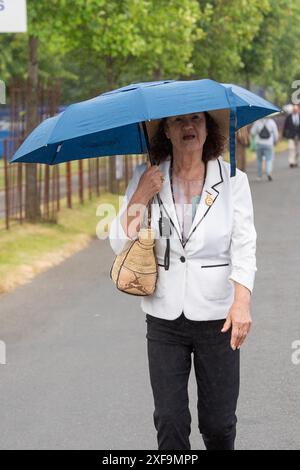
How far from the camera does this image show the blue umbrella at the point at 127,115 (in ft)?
14.5

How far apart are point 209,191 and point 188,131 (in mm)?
274

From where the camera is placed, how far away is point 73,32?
709 inches

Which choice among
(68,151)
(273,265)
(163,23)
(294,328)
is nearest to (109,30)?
(163,23)

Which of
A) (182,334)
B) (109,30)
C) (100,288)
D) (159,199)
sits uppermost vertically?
(109,30)

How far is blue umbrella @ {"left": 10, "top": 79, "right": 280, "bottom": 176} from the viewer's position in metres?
4.42

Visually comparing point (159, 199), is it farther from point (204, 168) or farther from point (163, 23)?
point (163, 23)

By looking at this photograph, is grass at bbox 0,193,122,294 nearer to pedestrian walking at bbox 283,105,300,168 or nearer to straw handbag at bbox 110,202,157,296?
straw handbag at bbox 110,202,157,296

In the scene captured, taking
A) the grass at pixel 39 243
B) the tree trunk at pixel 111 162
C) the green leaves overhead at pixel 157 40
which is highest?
the green leaves overhead at pixel 157 40

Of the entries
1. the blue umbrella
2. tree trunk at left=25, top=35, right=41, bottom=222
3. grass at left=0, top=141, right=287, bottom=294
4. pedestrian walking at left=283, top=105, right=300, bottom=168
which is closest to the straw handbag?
the blue umbrella

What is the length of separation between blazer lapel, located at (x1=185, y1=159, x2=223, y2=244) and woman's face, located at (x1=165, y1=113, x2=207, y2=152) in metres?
0.11

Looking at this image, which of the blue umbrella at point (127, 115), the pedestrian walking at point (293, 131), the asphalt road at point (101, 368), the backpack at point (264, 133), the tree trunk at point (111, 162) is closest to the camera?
the blue umbrella at point (127, 115)

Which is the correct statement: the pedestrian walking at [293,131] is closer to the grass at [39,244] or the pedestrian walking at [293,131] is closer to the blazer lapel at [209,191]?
the grass at [39,244]

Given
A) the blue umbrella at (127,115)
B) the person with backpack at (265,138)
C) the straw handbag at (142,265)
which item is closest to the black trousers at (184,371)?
the straw handbag at (142,265)
